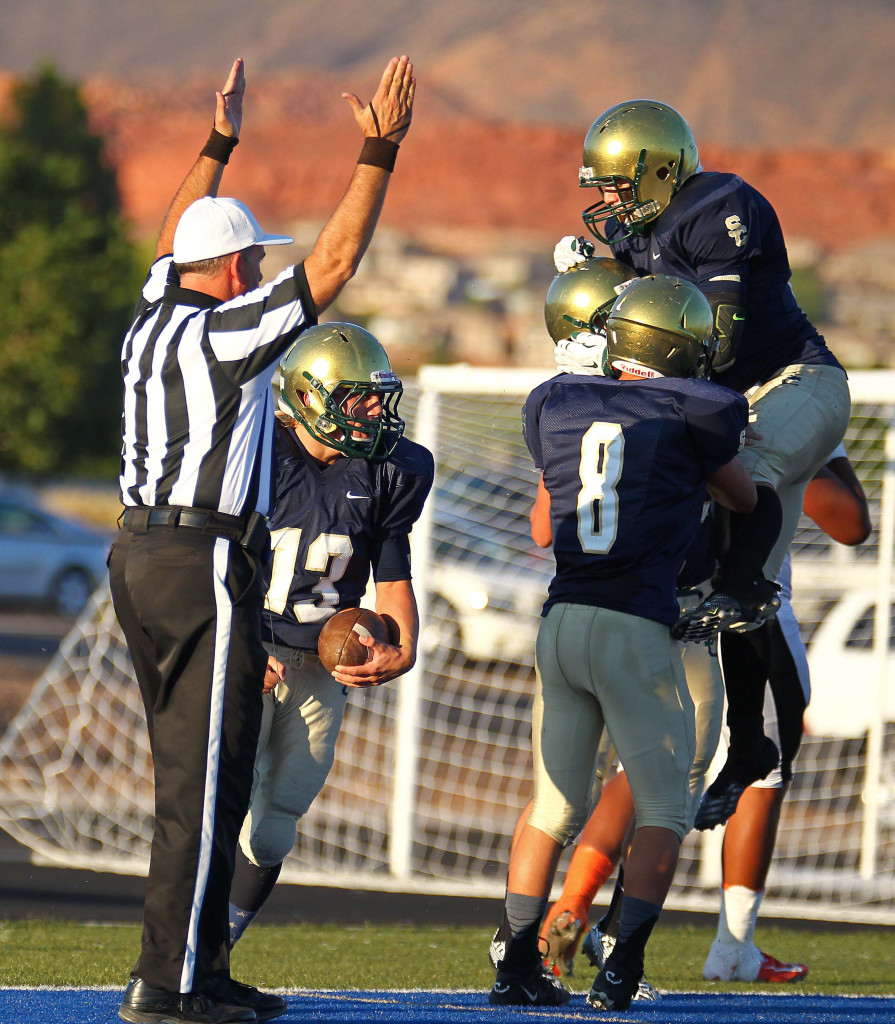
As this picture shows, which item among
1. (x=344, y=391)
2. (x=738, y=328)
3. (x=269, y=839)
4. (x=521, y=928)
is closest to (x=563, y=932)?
(x=521, y=928)

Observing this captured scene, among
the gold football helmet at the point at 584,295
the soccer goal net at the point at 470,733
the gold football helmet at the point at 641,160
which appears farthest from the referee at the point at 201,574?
the soccer goal net at the point at 470,733

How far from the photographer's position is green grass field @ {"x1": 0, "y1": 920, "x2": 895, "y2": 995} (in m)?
5.11

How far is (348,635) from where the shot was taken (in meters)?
4.37

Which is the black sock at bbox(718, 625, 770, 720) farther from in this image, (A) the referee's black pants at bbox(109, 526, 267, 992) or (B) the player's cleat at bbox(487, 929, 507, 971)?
(A) the referee's black pants at bbox(109, 526, 267, 992)

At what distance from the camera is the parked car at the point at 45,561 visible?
69.1 feet

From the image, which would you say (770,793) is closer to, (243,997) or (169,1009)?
(243,997)

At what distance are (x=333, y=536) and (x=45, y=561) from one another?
17404 millimetres

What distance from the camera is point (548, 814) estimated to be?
4203mm

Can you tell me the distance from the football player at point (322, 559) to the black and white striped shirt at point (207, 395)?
84cm

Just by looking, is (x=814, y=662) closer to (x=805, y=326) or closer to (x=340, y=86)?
(x=805, y=326)

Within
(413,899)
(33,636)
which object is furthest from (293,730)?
(33,636)

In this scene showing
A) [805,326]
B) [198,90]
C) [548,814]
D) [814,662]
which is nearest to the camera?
[548,814]

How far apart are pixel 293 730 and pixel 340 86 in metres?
135

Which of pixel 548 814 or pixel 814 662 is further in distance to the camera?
pixel 814 662
